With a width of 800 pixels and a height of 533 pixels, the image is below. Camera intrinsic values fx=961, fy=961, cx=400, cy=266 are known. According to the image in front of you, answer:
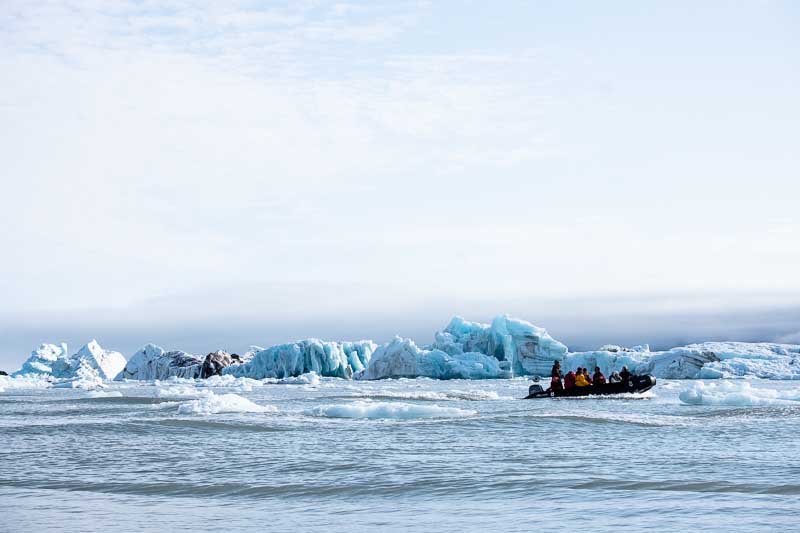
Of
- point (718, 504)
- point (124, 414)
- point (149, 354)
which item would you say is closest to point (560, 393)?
point (124, 414)

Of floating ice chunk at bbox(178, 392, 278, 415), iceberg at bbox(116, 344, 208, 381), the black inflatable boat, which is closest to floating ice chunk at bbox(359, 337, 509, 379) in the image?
iceberg at bbox(116, 344, 208, 381)

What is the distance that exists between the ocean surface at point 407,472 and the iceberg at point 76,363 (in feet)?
214

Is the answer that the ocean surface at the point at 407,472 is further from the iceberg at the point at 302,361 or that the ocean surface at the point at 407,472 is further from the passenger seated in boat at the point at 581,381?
the iceberg at the point at 302,361

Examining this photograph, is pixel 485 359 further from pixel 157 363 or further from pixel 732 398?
pixel 732 398

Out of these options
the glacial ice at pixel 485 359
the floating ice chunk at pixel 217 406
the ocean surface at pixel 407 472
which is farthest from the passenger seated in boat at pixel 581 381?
the glacial ice at pixel 485 359

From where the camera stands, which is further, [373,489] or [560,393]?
[560,393]

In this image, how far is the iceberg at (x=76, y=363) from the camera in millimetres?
82562

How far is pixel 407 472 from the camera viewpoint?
1146cm

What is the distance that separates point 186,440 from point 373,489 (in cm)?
669

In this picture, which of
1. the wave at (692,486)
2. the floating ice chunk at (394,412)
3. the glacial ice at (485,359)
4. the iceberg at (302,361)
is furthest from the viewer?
the iceberg at (302,361)

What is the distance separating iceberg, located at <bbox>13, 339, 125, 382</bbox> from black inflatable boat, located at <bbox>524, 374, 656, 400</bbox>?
186 ft

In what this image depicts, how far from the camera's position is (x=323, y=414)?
21.8 meters

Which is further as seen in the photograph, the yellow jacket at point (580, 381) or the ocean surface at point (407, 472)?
the yellow jacket at point (580, 381)

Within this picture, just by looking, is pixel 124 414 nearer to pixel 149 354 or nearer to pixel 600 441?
pixel 600 441
